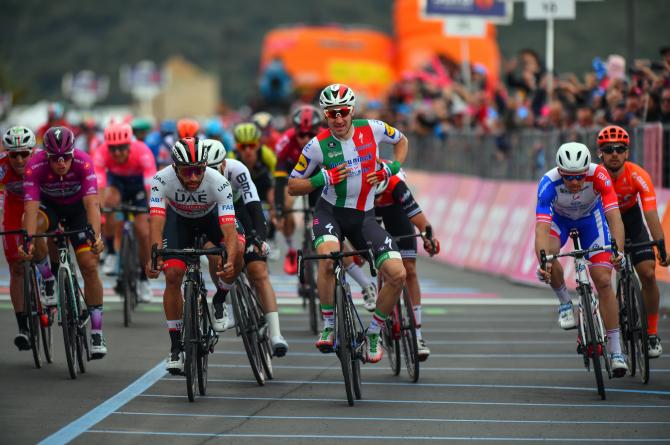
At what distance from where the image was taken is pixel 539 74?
22000 mm

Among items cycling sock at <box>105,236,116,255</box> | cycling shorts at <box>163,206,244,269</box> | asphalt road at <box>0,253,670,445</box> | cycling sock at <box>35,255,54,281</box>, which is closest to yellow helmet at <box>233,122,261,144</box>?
asphalt road at <box>0,253,670,445</box>

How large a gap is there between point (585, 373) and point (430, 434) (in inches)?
120

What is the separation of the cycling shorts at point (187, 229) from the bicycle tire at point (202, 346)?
1.51 feet

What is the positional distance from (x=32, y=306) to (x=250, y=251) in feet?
6.48

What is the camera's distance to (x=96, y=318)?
11.8 m

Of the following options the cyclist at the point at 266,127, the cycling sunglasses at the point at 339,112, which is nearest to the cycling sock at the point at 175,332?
the cycling sunglasses at the point at 339,112

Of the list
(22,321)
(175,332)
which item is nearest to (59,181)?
(22,321)

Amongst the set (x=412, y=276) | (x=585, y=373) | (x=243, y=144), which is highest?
(x=243, y=144)

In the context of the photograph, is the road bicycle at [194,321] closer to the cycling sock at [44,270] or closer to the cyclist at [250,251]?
the cyclist at [250,251]

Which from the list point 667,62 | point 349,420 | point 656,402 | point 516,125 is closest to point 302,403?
point 349,420

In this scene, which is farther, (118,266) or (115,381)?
(118,266)

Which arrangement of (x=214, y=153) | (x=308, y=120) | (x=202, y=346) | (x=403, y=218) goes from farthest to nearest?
1. (x=308, y=120)
2. (x=403, y=218)
3. (x=214, y=153)
4. (x=202, y=346)

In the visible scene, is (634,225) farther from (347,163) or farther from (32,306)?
(32,306)

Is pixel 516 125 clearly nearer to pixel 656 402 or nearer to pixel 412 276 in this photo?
pixel 412 276
